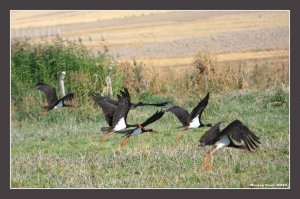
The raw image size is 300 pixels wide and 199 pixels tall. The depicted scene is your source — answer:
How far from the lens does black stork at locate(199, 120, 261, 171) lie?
11.4 meters

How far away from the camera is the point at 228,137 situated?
12.1 m

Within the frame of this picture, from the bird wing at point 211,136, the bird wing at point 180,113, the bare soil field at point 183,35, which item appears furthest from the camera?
the bare soil field at point 183,35

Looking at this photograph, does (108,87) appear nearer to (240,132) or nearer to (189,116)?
(189,116)

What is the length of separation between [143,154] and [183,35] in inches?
897

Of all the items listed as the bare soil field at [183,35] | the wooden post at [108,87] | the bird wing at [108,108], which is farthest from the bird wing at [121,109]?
the bare soil field at [183,35]

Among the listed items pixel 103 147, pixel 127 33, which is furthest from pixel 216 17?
pixel 103 147

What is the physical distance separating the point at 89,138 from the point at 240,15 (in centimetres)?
1696

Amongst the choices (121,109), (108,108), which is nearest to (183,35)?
(108,108)

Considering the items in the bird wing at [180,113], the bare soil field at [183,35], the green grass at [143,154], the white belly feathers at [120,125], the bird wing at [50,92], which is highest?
the bare soil field at [183,35]

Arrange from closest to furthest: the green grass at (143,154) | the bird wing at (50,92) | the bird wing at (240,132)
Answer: the bird wing at (240,132), the green grass at (143,154), the bird wing at (50,92)

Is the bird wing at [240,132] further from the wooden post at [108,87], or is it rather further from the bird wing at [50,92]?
the wooden post at [108,87]

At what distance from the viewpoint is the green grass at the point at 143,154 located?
1212cm

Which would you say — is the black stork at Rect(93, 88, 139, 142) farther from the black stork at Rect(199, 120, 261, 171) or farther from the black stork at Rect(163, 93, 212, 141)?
the black stork at Rect(199, 120, 261, 171)

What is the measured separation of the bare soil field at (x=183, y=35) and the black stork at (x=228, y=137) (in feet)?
47.0
